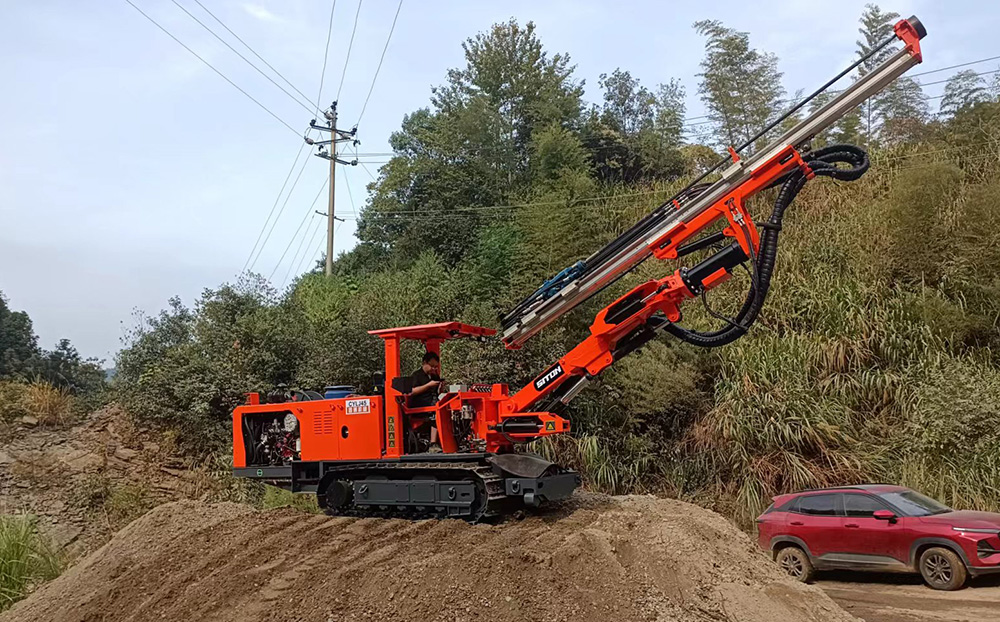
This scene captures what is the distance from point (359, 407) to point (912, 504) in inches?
282

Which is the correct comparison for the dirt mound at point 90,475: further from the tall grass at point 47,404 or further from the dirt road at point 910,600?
the dirt road at point 910,600

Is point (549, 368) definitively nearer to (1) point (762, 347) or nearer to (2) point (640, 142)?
(1) point (762, 347)

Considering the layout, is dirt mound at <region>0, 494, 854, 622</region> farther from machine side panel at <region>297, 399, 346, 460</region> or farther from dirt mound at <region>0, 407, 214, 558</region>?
dirt mound at <region>0, 407, 214, 558</region>

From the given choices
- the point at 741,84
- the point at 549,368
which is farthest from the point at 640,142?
the point at 549,368

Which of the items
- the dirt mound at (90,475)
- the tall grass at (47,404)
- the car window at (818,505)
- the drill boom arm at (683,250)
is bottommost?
the car window at (818,505)

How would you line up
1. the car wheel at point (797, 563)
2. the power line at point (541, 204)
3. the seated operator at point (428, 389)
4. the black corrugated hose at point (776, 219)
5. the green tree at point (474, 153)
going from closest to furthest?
1. the black corrugated hose at point (776, 219)
2. the seated operator at point (428, 389)
3. the car wheel at point (797, 563)
4. the power line at point (541, 204)
5. the green tree at point (474, 153)

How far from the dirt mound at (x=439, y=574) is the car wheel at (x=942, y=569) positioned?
329cm

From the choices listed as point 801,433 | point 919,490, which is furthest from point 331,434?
point 919,490

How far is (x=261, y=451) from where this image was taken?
9.93m

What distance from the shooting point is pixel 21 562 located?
27.5ft

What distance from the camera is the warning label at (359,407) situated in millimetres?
→ 8898

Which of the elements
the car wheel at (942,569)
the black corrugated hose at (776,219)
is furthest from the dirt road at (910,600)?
the black corrugated hose at (776,219)

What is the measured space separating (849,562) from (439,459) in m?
5.86

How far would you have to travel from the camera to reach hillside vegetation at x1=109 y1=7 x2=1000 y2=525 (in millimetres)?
13062
